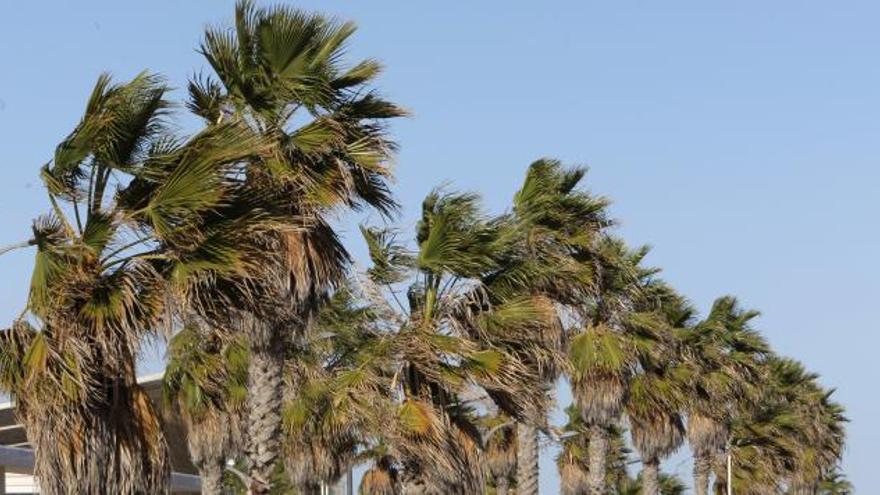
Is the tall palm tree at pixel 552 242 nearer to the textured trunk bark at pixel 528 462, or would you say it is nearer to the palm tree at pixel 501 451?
the textured trunk bark at pixel 528 462

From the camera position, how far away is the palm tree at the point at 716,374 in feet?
166

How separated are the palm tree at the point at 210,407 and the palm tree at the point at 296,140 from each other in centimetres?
1110

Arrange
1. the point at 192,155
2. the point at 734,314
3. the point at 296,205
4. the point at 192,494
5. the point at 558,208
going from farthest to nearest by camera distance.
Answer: the point at 734,314 < the point at 192,494 < the point at 558,208 < the point at 296,205 < the point at 192,155

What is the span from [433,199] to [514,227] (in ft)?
4.65

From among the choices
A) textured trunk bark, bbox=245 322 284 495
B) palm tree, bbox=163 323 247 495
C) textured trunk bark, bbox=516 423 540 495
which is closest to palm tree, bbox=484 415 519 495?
palm tree, bbox=163 323 247 495

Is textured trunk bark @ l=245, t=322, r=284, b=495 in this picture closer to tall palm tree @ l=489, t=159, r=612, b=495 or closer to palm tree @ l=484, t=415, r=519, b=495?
tall palm tree @ l=489, t=159, r=612, b=495

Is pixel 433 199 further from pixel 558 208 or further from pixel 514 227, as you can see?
pixel 558 208

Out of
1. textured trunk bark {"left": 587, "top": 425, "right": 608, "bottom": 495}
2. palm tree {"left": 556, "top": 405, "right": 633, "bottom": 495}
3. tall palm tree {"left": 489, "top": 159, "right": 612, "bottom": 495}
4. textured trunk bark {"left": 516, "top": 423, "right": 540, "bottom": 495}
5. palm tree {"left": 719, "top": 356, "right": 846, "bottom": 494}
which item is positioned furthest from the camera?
palm tree {"left": 719, "top": 356, "right": 846, "bottom": 494}

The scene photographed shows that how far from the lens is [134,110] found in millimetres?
16266

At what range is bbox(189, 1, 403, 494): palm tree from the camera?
21578 mm

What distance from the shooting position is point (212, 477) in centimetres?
3559

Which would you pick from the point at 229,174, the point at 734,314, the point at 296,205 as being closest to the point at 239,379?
the point at 296,205

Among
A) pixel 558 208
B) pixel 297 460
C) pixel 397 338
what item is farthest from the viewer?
pixel 297 460

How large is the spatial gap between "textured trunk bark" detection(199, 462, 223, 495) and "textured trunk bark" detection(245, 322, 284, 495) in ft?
44.5
